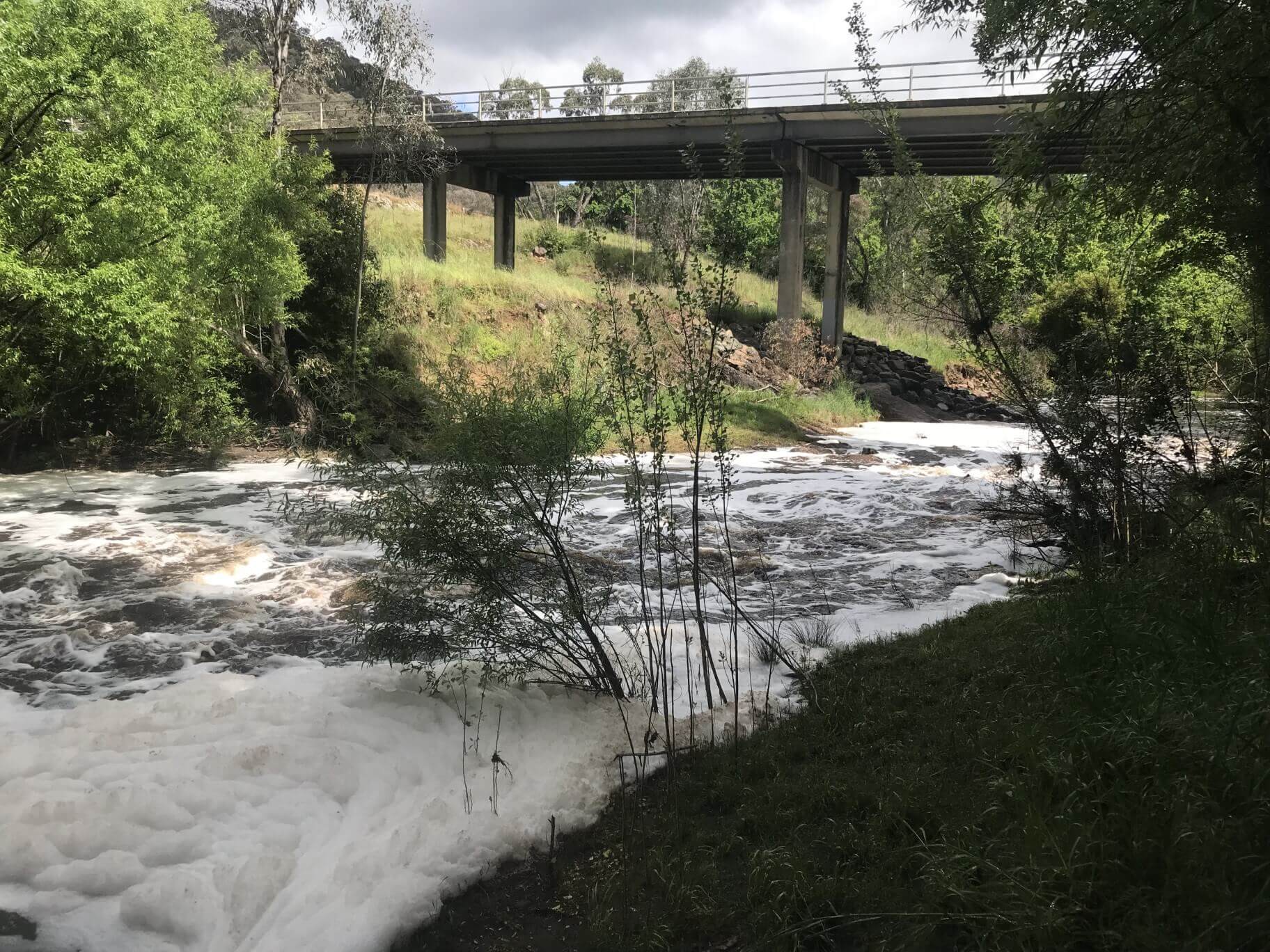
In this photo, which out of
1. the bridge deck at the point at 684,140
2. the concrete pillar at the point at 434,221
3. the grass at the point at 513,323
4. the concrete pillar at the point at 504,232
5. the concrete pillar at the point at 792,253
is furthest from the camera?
the concrete pillar at the point at 504,232

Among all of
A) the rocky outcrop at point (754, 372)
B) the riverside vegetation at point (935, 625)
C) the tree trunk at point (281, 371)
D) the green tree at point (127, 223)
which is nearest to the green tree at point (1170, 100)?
the riverside vegetation at point (935, 625)

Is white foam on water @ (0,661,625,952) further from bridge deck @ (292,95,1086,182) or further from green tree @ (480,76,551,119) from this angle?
green tree @ (480,76,551,119)

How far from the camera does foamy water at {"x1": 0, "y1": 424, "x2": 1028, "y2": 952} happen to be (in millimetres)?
4785

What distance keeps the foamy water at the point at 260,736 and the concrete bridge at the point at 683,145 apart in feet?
50.0

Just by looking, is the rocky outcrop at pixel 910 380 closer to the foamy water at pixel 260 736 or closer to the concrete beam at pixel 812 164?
the concrete beam at pixel 812 164

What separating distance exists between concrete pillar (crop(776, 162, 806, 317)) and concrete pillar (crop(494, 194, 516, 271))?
10026 mm

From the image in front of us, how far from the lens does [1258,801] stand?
298cm

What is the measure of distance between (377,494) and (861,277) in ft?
123

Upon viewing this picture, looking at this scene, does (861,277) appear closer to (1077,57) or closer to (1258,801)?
(1077,57)

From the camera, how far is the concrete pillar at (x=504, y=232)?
33688 millimetres

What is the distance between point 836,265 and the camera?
3102cm

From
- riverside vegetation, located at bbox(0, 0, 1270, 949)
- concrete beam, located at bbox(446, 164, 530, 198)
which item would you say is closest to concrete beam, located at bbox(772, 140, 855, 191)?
concrete beam, located at bbox(446, 164, 530, 198)

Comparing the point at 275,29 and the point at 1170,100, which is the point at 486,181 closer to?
the point at 275,29

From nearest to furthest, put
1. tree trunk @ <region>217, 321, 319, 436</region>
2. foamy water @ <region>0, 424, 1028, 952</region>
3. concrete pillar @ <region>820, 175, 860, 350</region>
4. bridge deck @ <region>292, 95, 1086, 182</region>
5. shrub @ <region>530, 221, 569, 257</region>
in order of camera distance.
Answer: foamy water @ <region>0, 424, 1028, 952</region>, tree trunk @ <region>217, 321, 319, 436</region>, bridge deck @ <region>292, 95, 1086, 182</region>, concrete pillar @ <region>820, 175, 860, 350</region>, shrub @ <region>530, 221, 569, 257</region>
